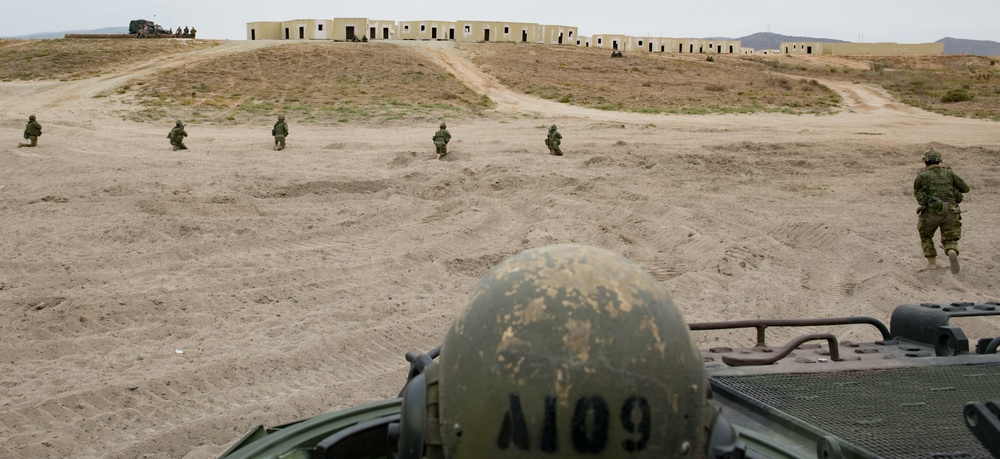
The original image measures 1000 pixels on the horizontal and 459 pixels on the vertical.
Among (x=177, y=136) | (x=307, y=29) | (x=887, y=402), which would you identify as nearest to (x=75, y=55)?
(x=307, y=29)

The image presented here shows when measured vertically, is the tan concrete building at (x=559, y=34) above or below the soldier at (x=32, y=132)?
above

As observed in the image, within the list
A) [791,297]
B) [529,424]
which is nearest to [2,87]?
[791,297]

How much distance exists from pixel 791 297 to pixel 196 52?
41.3 m

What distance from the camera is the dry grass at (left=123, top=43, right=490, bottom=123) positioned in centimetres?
2497

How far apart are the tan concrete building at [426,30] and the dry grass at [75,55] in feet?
59.8

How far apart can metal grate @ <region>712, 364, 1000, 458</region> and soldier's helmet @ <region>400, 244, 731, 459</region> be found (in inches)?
40.3

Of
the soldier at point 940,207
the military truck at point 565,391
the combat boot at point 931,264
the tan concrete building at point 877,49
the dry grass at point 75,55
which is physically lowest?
the combat boot at point 931,264

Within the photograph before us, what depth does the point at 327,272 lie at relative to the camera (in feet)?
30.6

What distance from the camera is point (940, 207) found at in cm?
980

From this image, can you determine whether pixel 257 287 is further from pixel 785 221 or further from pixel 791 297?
pixel 785 221

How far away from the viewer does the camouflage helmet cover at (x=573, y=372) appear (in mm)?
1938

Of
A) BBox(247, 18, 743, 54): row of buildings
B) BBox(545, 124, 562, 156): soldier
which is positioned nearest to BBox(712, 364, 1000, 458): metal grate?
BBox(545, 124, 562, 156): soldier

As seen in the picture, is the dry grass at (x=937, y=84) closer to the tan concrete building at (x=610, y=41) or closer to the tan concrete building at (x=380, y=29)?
the tan concrete building at (x=610, y=41)

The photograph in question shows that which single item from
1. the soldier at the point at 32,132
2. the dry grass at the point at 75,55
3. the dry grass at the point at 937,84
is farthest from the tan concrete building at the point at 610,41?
the soldier at the point at 32,132
